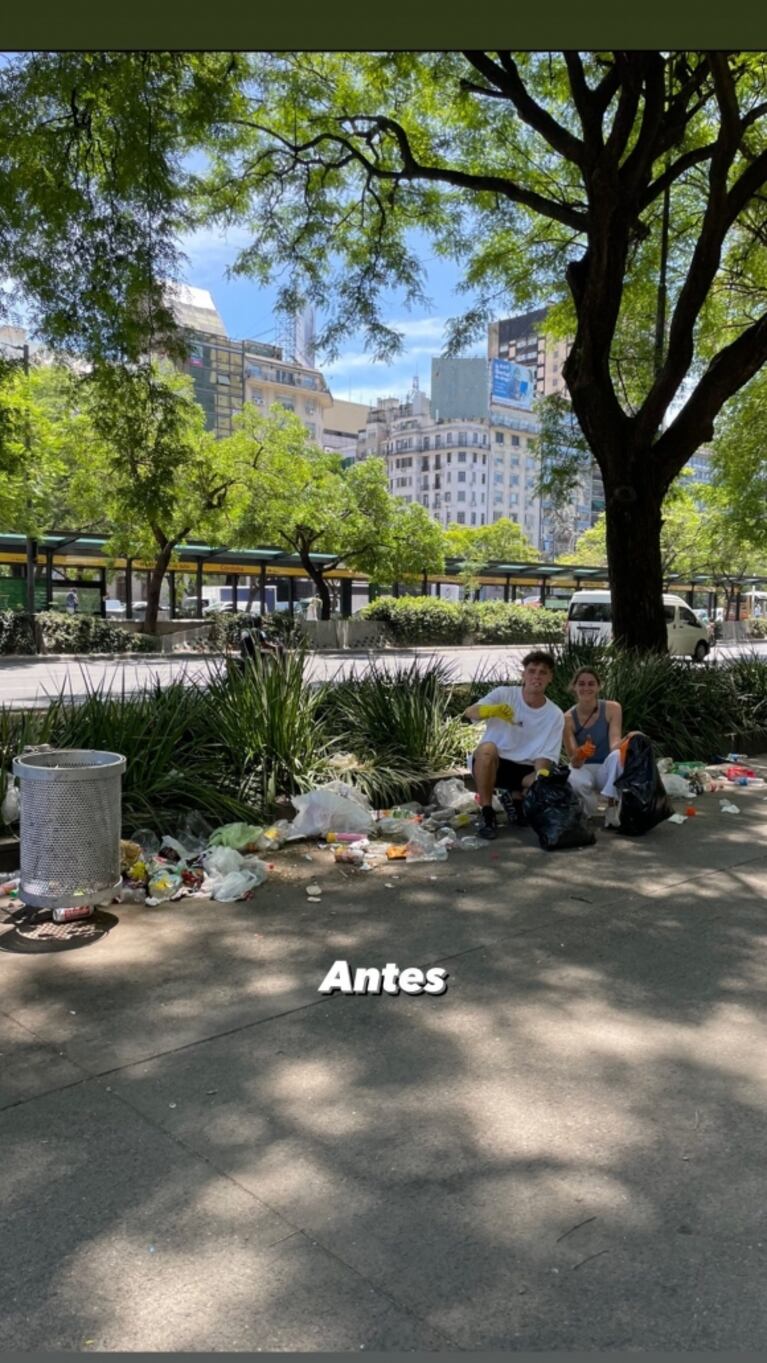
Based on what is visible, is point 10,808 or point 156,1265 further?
point 10,808

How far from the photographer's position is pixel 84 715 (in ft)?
21.9

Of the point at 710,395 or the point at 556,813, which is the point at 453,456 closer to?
the point at 710,395

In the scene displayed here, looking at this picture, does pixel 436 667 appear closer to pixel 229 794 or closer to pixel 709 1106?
pixel 229 794

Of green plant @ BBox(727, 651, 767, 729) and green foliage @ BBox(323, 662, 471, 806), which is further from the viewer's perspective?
green plant @ BBox(727, 651, 767, 729)

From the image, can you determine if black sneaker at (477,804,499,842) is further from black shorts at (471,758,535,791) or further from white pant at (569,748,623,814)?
white pant at (569,748,623,814)

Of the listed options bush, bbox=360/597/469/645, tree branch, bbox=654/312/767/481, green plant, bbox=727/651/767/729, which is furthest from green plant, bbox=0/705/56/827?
bush, bbox=360/597/469/645

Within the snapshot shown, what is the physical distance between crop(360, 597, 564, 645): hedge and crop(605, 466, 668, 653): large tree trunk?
20.9 m

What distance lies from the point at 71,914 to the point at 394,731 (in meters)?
3.58

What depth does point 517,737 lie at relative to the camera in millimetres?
6707

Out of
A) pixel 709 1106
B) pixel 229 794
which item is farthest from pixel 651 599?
pixel 709 1106

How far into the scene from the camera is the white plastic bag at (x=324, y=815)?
638cm

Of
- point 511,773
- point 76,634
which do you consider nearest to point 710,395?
point 511,773

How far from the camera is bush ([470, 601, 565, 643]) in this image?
36.3 metres

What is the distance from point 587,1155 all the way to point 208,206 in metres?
11.6
